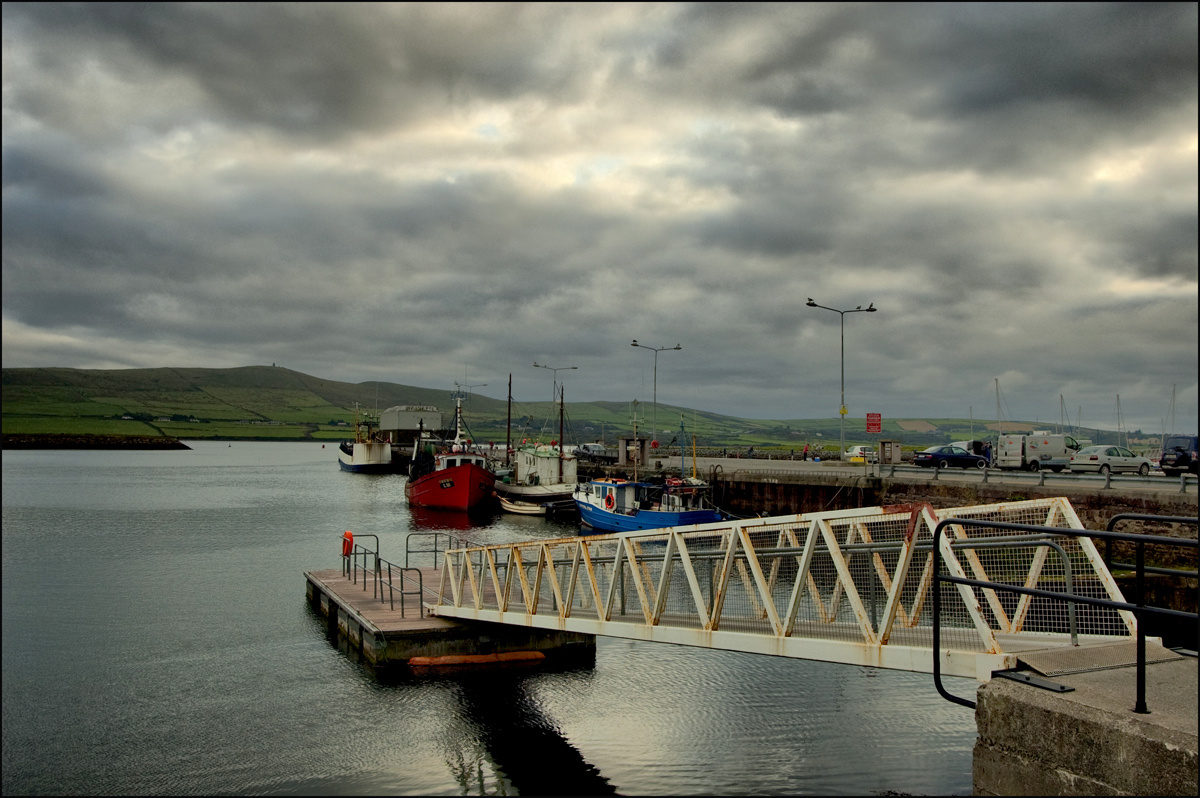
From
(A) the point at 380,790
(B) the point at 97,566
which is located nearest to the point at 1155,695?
(A) the point at 380,790

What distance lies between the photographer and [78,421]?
593ft

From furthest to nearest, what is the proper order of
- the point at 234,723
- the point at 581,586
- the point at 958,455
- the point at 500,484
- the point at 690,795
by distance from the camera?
the point at 500,484 → the point at 958,455 → the point at 581,586 → the point at 234,723 → the point at 690,795

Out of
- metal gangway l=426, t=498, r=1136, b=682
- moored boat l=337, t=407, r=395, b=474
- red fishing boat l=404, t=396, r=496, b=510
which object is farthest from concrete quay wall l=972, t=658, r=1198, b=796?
moored boat l=337, t=407, r=395, b=474

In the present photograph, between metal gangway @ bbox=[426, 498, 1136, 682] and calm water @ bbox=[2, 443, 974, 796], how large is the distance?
202 cm

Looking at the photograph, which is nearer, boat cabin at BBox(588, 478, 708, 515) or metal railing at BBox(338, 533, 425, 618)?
metal railing at BBox(338, 533, 425, 618)

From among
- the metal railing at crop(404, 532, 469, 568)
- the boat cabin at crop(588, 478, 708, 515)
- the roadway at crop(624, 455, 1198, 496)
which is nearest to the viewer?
the metal railing at crop(404, 532, 469, 568)

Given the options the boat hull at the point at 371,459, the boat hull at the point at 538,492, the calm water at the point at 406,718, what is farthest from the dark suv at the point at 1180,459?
the boat hull at the point at 371,459

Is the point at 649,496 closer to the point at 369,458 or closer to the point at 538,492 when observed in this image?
the point at 538,492

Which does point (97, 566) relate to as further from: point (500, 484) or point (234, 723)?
point (500, 484)

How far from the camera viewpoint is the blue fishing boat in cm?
4019

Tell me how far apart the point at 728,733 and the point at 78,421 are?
675 ft

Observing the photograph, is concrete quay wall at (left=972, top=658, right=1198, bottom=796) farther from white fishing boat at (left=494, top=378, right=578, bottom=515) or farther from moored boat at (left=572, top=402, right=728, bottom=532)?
white fishing boat at (left=494, top=378, right=578, bottom=515)

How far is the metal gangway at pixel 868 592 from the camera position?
8250mm

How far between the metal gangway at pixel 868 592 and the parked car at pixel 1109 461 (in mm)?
28879
